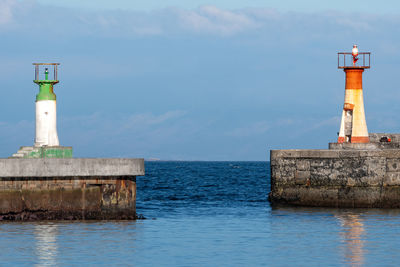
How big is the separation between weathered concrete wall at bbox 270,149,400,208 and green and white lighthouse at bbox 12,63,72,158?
402 inches

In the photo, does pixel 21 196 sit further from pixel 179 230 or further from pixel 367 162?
pixel 367 162

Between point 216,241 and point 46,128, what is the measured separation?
7610 millimetres

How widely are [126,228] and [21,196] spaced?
3182mm

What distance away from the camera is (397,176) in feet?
96.0

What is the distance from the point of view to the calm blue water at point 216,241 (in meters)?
17.8

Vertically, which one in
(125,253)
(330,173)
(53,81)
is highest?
(53,81)

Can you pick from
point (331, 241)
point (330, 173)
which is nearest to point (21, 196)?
point (331, 241)

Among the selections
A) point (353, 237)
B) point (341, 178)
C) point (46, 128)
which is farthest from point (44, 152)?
point (341, 178)

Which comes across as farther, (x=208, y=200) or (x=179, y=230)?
Answer: (x=208, y=200)

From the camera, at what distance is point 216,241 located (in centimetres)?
2089

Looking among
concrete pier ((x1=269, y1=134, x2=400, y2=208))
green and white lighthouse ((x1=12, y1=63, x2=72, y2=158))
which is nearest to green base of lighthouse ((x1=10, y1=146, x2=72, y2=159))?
green and white lighthouse ((x1=12, y1=63, x2=72, y2=158))

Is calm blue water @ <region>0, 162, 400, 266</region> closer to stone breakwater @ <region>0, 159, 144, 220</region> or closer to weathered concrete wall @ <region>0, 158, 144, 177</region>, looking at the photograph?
stone breakwater @ <region>0, 159, 144, 220</region>

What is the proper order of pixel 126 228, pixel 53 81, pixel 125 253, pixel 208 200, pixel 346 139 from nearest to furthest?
pixel 125 253 → pixel 126 228 → pixel 53 81 → pixel 346 139 → pixel 208 200

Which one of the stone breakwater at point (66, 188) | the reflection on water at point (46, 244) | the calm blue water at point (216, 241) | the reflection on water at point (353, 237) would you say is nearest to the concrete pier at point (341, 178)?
the calm blue water at point (216, 241)
